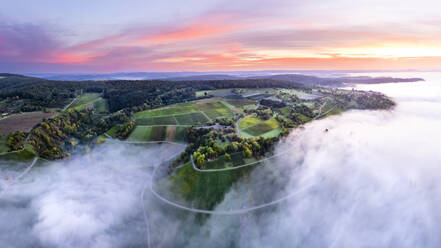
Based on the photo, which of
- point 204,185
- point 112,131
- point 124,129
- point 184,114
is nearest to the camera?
point 204,185

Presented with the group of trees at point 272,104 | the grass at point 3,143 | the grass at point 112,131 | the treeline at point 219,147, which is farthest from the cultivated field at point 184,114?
the grass at point 3,143

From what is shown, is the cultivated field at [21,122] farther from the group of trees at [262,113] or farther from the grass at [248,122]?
the group of trees at [262,113]

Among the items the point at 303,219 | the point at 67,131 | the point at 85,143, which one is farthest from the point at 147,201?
the point at 67,131

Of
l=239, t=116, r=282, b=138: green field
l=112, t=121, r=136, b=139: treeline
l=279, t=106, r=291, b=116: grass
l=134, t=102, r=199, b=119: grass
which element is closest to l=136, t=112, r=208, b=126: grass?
l=134, t=102, r=199, b=119: grass

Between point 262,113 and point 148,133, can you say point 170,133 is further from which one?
point 262,113

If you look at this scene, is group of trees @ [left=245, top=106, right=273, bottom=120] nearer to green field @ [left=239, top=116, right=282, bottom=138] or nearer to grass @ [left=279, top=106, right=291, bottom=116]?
green field @ [left=239, top=116, right=282, bottom=138]

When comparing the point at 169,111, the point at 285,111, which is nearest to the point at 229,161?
the point at 169,111
